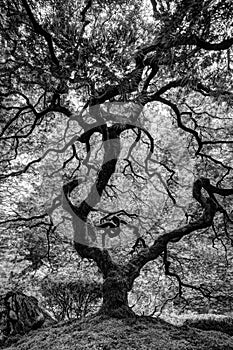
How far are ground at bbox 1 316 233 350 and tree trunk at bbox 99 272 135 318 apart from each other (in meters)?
0.10

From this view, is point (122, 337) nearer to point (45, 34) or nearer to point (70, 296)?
point (45, 34)

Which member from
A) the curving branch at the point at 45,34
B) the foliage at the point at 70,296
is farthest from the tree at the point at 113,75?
the foliage at the point at 70,296

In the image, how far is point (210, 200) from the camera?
148 inches

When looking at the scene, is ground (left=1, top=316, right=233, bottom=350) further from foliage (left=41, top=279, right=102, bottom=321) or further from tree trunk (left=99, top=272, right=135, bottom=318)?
foliage (left=41, top=279, right=102, bottom=321)

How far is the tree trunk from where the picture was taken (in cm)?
321

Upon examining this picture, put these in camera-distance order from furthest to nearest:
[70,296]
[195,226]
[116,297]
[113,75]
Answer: [70,296]
[195,226]
[116,297]
[113,75]

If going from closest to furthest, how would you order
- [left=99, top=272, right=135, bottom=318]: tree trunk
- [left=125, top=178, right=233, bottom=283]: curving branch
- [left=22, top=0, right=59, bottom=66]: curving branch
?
[left=22, top=0, right=59, bottom=66]: curving branch → [left=99, top=272, right=135, bottom=318]: tree trunk → [left=125, top=178, right=233, bottom=283]: curving branch

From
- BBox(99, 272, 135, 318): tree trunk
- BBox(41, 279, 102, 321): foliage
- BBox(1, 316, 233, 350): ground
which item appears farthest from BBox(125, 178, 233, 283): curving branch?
BBox(41, 279, 102, 321): foliage

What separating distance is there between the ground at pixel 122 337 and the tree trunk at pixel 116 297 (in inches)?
4.1

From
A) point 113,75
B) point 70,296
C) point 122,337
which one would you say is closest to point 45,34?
point 113,75

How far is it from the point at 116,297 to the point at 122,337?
58cm

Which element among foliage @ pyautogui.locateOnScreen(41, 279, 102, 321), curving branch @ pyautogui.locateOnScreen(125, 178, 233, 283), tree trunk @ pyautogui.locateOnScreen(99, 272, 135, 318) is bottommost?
foliage @ pyautogui.locateOnScreen(41, 279, 102, 321)

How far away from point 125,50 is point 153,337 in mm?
2308

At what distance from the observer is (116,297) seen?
10.7ft
